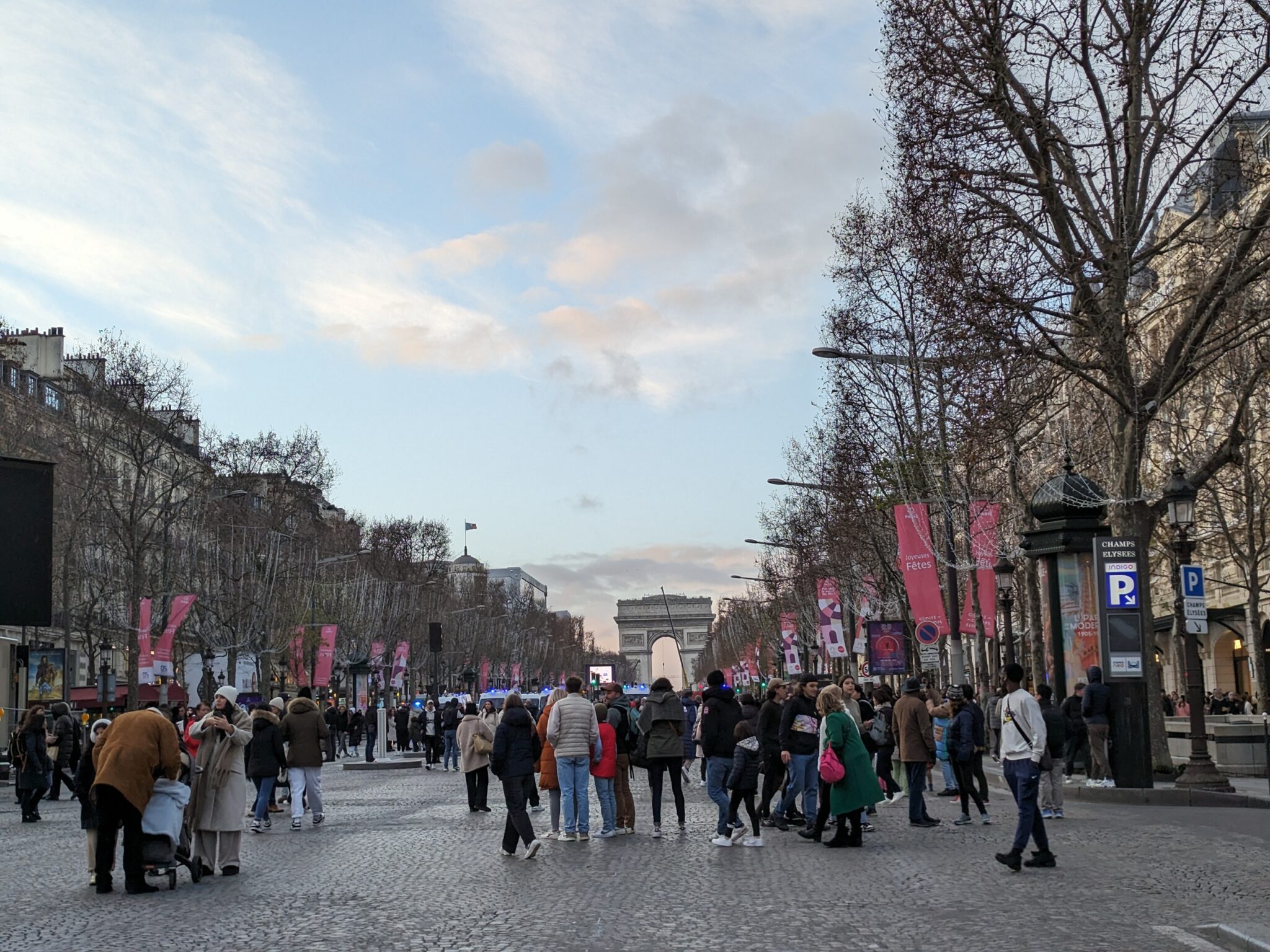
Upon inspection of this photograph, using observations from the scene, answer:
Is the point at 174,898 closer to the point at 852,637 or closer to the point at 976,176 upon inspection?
the point at 976,176

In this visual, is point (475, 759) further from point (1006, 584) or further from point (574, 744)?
point (1006, 584)

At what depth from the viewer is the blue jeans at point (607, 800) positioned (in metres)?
18.5

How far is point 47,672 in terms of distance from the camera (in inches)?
1844

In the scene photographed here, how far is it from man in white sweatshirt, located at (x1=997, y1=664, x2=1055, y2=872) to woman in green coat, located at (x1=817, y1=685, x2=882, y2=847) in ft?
7.29

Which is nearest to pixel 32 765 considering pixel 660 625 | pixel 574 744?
pixel 574 744

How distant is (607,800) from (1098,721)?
852 centimetres

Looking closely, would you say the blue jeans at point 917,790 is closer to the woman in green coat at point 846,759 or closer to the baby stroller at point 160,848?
the woman in green coat at point 846,759

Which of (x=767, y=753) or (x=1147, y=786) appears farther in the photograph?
(x=1147, y=786)

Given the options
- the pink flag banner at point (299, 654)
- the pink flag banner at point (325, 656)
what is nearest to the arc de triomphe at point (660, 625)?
the pink flag banner at point (299, 654)

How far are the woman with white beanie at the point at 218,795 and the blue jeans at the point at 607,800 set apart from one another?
4.58 m

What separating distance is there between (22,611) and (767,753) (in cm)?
908

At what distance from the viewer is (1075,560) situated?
24266 millimetres

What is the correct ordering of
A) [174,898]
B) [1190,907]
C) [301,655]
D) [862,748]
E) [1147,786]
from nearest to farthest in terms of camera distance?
1. [1190,907]
2. [174,898]
3. [862,748]
4. [1147,786]
5. [301,655]

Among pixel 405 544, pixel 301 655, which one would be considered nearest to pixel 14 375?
pixel 301 655
